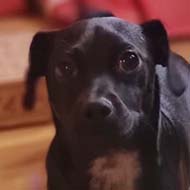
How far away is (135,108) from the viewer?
46.5 inches

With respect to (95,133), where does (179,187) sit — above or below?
below

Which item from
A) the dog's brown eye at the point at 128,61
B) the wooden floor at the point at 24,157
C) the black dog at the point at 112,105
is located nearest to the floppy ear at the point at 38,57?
the black dog at the point at 112,105

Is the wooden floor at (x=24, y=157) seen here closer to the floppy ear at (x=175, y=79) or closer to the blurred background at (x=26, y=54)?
the blurred background at (x=26, y=54)

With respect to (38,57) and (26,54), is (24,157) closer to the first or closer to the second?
(26,54)

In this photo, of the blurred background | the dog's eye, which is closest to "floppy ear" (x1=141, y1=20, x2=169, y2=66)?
the dog's eye

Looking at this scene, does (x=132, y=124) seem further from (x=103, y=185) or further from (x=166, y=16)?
(x=166, y=16)

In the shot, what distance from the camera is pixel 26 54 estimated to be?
215cm

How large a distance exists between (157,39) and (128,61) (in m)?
0.13

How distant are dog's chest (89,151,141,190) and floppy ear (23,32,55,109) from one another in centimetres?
20

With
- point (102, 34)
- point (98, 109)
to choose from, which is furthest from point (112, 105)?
point (102, 34)


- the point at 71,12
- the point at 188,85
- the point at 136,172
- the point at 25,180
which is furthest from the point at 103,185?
the point at 71,12

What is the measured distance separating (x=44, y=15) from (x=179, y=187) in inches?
46.1

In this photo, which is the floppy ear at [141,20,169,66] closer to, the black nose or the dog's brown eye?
the dog's brown eye

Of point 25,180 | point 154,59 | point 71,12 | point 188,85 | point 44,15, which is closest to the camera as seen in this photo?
point 154,59
